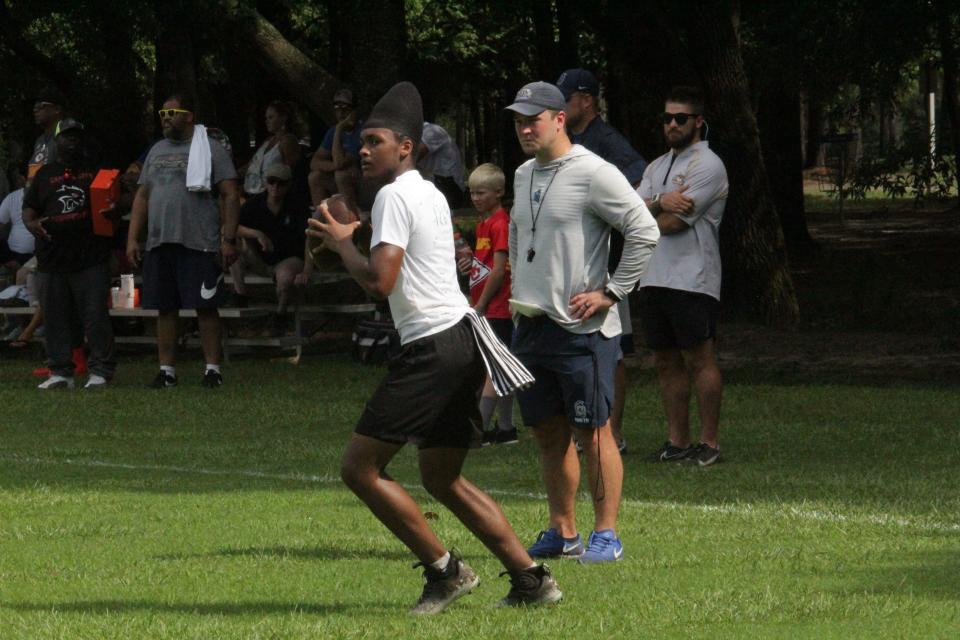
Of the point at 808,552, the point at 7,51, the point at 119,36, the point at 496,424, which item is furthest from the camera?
the point at 7,51

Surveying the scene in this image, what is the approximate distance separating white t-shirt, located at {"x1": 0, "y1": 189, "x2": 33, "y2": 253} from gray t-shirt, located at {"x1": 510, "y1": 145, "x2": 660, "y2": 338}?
44.9 feet

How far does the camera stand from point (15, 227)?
20.4 m

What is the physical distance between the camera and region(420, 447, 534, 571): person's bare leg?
6.23 m

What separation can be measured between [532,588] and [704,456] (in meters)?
4.17

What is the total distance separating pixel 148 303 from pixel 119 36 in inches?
613

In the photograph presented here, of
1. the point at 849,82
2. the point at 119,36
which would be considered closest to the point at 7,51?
the point at 119,36

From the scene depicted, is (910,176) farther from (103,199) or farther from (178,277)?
(103,199)

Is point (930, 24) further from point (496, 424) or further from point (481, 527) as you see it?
point (481, 527)

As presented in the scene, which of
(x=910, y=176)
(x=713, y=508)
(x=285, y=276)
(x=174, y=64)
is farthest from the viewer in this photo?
(x=174, y=64)

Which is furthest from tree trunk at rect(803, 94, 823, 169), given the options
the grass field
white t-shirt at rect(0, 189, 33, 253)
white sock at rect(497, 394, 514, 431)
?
white sock at rect(497, 394, 514, 431)

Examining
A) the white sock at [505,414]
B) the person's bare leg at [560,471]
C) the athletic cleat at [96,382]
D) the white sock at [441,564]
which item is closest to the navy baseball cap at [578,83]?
the white sock at [505,414]

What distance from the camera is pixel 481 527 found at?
623cm

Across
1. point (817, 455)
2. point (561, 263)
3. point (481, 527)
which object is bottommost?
point (817, 455)

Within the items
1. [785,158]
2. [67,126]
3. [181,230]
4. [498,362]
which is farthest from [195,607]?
[785,158]
